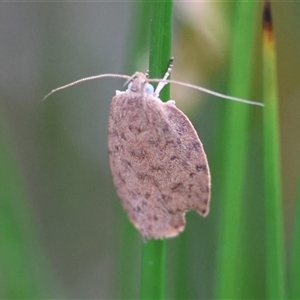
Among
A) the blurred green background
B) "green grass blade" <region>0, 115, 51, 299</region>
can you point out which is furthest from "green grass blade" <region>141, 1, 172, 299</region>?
"green grass blade" <region>0, 115, 51, 299</region>

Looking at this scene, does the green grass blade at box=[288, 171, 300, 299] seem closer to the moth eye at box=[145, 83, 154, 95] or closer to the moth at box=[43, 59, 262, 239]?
the moth at box=[43, 59, 262, 239]

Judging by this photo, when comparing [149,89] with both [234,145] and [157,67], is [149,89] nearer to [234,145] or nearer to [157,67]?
[157,67]

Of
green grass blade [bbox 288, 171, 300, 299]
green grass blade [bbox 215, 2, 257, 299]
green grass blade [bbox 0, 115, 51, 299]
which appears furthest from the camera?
green grass blade [bbox 0, 115, 51, 299]

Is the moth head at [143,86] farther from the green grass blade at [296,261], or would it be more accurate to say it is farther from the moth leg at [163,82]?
Result: the green grass blade at [296,261]

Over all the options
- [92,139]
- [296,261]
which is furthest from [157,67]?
[92,139]

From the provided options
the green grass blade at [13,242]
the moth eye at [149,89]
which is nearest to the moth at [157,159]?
the moth eye at [149,89]

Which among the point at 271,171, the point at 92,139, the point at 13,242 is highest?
the point at 92,139

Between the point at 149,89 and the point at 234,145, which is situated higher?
the point at 149,89
